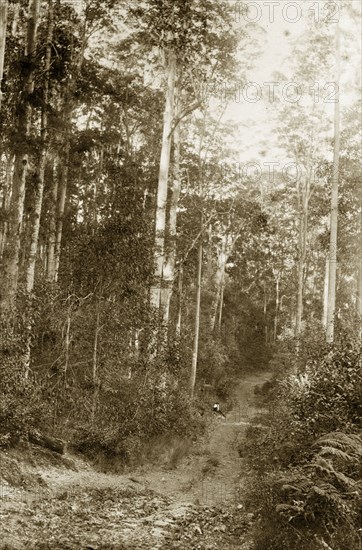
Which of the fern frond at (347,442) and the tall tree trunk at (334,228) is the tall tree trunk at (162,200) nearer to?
the tall tree trunk at (334,228)

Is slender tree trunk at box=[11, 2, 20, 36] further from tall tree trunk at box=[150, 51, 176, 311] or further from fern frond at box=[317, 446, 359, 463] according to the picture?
fern frond at box=[317, 446, 359, 463]

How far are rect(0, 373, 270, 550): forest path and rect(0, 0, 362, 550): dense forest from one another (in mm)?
677

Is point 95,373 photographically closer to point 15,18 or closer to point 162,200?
point 162,200

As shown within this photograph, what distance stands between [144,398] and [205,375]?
429 inches

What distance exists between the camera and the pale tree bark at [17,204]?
11.1 metres

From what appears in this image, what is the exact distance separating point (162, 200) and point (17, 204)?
5042 mm

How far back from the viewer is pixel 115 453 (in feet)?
38.0

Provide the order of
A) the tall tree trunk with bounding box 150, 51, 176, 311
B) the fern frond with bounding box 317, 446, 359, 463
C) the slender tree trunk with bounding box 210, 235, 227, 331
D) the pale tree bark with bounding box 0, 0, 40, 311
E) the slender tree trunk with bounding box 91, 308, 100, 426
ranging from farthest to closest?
the slender tree trunk with bounding box 210, 235, 227, 331
the tall tree trunk with bounding box 150, 51, 176, 311
the slender tree trunk with bounding box 91, 308, 100, 426
the pale tree bark with bounding box 0, 0, 40, 311
the fern frond with bounding box 317, 446, 359, 463

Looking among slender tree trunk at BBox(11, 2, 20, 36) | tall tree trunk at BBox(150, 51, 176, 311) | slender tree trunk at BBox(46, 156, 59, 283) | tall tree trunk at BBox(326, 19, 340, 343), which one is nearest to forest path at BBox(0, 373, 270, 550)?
tall tree trunk at BBox(150, 51, 176, 311)

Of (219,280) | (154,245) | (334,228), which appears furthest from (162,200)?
(219,280)

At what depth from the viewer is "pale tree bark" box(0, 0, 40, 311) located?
36.3 ft

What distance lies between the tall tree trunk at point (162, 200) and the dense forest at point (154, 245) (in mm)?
57

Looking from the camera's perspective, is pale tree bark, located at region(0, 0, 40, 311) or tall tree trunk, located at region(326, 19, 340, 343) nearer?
pale tree bark, located at region(0, 0, 40, 311)

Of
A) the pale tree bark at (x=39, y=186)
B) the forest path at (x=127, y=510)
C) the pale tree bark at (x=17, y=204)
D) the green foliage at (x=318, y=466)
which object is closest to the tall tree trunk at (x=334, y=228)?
the forest path at (x=127, y=510)
